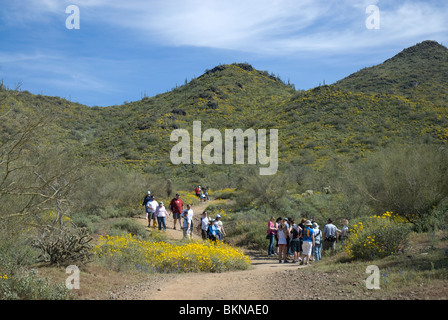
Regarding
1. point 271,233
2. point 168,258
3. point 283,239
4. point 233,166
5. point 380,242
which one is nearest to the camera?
point 380,242

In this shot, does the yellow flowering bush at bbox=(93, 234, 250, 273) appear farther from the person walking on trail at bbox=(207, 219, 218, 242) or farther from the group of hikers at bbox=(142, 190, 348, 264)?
the person walking on trail at bbox=(207, 219, 218, 242)

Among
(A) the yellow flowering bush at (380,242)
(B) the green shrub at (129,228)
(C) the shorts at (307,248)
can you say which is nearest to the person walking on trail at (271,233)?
(C) the shorts at (307,248)

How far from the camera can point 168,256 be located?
1078 centimetres

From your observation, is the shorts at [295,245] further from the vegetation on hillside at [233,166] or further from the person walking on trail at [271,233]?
the vegetation on hillside at [233,166]

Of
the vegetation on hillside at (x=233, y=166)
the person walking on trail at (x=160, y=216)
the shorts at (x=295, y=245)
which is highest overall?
the vegetation on hillside at (x=233, y=166)

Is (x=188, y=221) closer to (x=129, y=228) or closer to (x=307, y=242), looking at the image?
(x=129, y=228)

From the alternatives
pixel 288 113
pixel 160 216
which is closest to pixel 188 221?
pixel 160 216

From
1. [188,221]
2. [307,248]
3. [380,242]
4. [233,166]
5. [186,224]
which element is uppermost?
[233,166]

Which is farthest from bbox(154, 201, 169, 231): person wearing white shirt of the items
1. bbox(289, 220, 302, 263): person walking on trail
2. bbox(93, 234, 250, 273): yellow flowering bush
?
bbox(289, 220, 302, 263): person walking on trail

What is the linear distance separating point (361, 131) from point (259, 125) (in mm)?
14093

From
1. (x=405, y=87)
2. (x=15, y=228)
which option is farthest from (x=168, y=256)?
(x=405, y=87)
